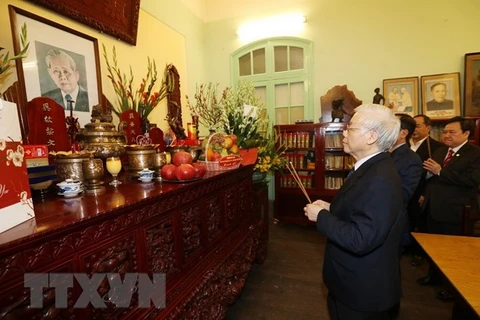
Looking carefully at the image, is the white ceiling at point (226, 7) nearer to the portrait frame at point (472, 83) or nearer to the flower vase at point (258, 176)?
the portrait frame at point (472, 83)

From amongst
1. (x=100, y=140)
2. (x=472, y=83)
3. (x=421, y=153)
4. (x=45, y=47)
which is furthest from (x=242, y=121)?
(x=472, y=83)

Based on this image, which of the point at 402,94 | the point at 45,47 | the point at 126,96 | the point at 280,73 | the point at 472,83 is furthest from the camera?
the point at 280,73

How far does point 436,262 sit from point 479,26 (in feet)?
12.1

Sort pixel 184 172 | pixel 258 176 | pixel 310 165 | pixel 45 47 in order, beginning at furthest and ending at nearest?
pixel 310 165, pixel 258 176, pixel 45 47, pixel 184 172

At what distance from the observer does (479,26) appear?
3.11 meters

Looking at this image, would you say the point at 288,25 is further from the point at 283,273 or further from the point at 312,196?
the point at 283,273

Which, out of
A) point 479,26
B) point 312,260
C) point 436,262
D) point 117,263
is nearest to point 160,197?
point 117,263

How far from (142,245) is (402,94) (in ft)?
12.7

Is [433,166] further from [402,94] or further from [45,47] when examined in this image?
[45,47]

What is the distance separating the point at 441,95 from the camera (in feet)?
10.7

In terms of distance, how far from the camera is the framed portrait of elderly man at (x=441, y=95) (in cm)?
321

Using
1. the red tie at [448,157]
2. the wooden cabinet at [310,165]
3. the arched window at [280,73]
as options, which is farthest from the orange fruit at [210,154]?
the arched window at [280,73]

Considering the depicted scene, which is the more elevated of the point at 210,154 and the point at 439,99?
the point at 439,99

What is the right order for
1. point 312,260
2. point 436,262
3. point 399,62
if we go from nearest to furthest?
point 436,262, point 312,260, point 399,62
